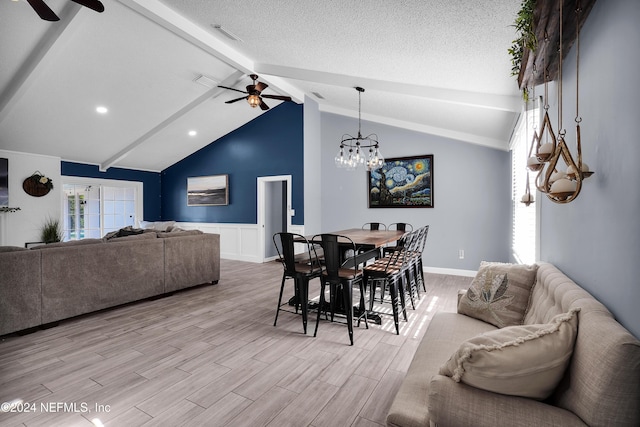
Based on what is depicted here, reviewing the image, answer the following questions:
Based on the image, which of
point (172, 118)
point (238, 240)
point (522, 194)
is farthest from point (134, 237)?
point (522, 194)

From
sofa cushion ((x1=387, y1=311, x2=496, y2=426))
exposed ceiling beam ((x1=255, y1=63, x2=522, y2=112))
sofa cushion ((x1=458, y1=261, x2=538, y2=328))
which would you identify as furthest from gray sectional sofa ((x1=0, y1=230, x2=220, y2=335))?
sofa cushion ((x1=458, y1=261, x2=538, y2=328))

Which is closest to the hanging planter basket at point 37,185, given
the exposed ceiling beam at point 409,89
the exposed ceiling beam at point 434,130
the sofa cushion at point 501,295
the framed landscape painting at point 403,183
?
the exposed ceiling beam at point 409,89

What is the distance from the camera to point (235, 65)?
4.84m

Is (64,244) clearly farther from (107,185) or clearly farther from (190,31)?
(107,185)

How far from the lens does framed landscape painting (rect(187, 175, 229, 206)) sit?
7823 millimetres

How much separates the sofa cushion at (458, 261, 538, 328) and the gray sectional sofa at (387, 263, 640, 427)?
29.2 inches

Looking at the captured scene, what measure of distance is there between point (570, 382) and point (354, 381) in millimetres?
1449

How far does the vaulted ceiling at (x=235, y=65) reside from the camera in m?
2.79

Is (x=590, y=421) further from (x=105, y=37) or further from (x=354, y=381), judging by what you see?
(x=105, y=37)

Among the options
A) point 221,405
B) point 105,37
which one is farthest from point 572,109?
point 105,37

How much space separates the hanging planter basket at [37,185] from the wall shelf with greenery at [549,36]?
833 centimetres

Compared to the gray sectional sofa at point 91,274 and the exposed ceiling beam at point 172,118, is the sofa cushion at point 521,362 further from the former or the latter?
the exposed ceiling beam at point 172,118

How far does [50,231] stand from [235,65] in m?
5.36

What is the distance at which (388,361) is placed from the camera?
2533 mm
